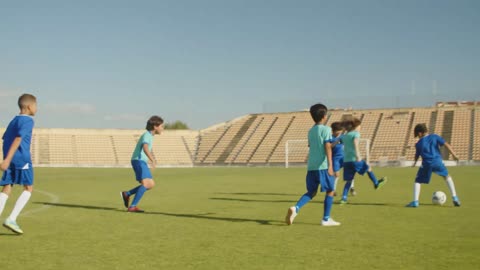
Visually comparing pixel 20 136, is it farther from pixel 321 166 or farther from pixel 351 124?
pixel 351 124

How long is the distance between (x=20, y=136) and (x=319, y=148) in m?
4.40

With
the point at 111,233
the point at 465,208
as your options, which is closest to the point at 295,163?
the point at 465,208

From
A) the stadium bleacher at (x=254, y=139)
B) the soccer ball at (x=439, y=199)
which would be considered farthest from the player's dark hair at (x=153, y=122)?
the stadium bleacher at (x=254, y=139)

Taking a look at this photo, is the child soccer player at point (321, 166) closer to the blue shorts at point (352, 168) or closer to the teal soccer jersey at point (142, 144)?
the teal soccer jersey at point (142, 144)

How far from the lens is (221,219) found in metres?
9.01

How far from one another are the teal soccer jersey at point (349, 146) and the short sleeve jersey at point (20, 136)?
737 cm

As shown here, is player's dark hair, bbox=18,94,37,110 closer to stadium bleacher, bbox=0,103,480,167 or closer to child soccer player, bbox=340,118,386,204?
child soccer player, bbox=340,118,386,204

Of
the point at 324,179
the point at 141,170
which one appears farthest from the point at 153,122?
the point at 324,179

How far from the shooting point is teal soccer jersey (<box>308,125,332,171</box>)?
8.05 metres

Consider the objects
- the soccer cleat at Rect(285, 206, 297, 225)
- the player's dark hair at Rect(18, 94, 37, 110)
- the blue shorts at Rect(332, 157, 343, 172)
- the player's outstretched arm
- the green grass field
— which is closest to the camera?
the green grass field

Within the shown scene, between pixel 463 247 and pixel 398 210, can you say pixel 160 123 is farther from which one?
pixel 463 247

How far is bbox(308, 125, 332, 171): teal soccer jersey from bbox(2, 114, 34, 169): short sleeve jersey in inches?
163

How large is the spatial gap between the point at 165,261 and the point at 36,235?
9.26 feet

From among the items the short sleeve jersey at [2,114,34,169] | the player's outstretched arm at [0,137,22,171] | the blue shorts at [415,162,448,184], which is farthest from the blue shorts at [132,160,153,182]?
the blue shorts at [415,162,448,184]
